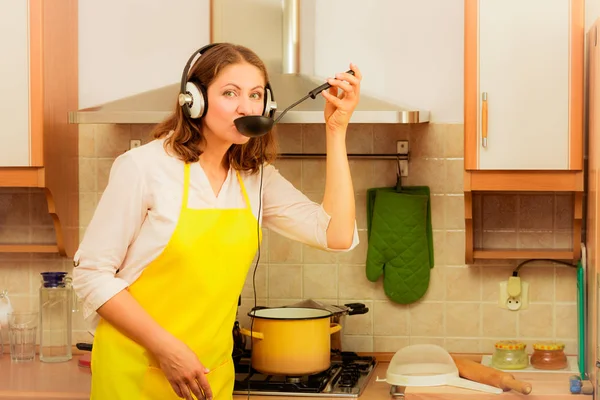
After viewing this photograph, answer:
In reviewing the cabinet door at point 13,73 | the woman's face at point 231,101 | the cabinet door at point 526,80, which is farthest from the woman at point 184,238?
the cabinet door at point 13,73

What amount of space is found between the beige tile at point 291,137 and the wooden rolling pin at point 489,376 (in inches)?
35.4

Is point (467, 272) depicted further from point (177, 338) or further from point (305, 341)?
point (177, 338)

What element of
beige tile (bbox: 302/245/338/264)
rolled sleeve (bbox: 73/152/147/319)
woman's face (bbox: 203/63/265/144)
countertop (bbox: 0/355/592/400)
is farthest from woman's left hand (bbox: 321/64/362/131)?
beige tile (bbox: 302/245/338/264)

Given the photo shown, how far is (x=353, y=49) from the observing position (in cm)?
303

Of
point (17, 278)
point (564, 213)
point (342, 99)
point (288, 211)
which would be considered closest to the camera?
point (342, 99)

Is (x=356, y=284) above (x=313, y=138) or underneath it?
underneath

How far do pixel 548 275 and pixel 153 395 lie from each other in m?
1.57

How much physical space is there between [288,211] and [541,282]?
4.12 ft

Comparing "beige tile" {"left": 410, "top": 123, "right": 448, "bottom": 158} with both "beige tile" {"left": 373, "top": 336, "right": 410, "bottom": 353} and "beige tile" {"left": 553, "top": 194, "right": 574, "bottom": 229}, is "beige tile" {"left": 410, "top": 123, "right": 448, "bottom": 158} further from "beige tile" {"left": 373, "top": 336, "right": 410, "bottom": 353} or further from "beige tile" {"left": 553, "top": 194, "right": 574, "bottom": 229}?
"beige tile" {"left": 373, "top": 336, "right": 410, "bottom": 353}

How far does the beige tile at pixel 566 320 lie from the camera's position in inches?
117

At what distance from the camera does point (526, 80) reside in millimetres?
2637

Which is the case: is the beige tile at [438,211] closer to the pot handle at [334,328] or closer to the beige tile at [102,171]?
the pot handle at [334,328]

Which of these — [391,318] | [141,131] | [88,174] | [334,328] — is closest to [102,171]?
[88,174]

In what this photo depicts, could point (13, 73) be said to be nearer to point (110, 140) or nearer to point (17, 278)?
point (110, 140)
